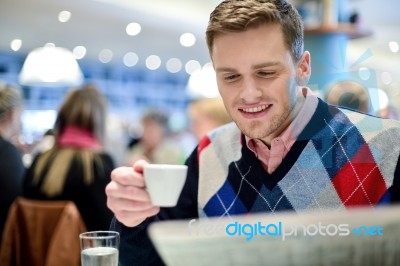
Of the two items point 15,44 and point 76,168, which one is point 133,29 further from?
point 76,168

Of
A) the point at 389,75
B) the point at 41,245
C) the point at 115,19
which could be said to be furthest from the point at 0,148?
the point at 115,19

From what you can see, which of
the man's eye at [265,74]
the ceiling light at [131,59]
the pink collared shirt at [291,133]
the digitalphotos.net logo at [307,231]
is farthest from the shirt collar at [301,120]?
the ceiling light at [131,59]

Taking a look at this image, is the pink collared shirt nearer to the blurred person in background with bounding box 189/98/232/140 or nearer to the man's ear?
the man's ear

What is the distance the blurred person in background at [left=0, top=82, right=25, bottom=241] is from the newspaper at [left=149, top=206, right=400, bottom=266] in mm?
1949

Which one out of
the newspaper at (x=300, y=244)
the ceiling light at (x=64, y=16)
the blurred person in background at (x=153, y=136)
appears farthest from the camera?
the ceiling light at (x=64, y=16)

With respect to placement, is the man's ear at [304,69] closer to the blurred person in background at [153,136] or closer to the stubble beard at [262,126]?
the stubble beard at [262,126]

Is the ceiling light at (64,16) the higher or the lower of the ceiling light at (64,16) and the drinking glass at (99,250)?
the higher

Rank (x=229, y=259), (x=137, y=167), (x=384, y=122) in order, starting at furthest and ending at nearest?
(x=384, y=122) → (x=137, y=167) → (x=229, y=259)

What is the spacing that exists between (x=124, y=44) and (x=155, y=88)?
200cm

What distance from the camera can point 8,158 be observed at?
2.33 metres

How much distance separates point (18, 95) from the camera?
8.23 feet

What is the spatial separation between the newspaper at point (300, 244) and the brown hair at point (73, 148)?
1.38 meters

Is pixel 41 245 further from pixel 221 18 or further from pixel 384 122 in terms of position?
pixel 384 122

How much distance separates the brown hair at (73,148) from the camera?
187 cm
